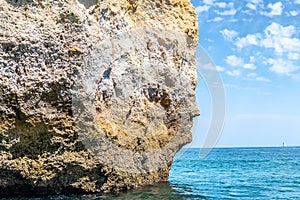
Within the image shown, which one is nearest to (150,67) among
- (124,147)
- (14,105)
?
(124,147)

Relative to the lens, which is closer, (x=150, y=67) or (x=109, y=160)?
(x=109, y=160)

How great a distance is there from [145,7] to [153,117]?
13.1 feet

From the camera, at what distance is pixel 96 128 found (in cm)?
1067

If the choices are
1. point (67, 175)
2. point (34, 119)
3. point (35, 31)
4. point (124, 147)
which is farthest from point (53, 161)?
point (35, 31)

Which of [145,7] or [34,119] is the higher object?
[145,7]

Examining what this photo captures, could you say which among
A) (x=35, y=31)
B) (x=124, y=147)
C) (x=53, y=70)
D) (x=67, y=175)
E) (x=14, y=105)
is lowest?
(x=67, y=175)

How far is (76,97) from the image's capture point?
1024 centimetres

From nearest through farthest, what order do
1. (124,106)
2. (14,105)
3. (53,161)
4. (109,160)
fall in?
(14,105), (53,161), (109,160), (124,106)

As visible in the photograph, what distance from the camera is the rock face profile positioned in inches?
387

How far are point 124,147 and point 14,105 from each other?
3.62 meters

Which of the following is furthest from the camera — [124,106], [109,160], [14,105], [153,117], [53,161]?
[153,117]

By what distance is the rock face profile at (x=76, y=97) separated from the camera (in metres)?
9.84

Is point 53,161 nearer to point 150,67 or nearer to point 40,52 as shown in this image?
point 40,52

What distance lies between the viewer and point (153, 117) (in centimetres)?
1346
